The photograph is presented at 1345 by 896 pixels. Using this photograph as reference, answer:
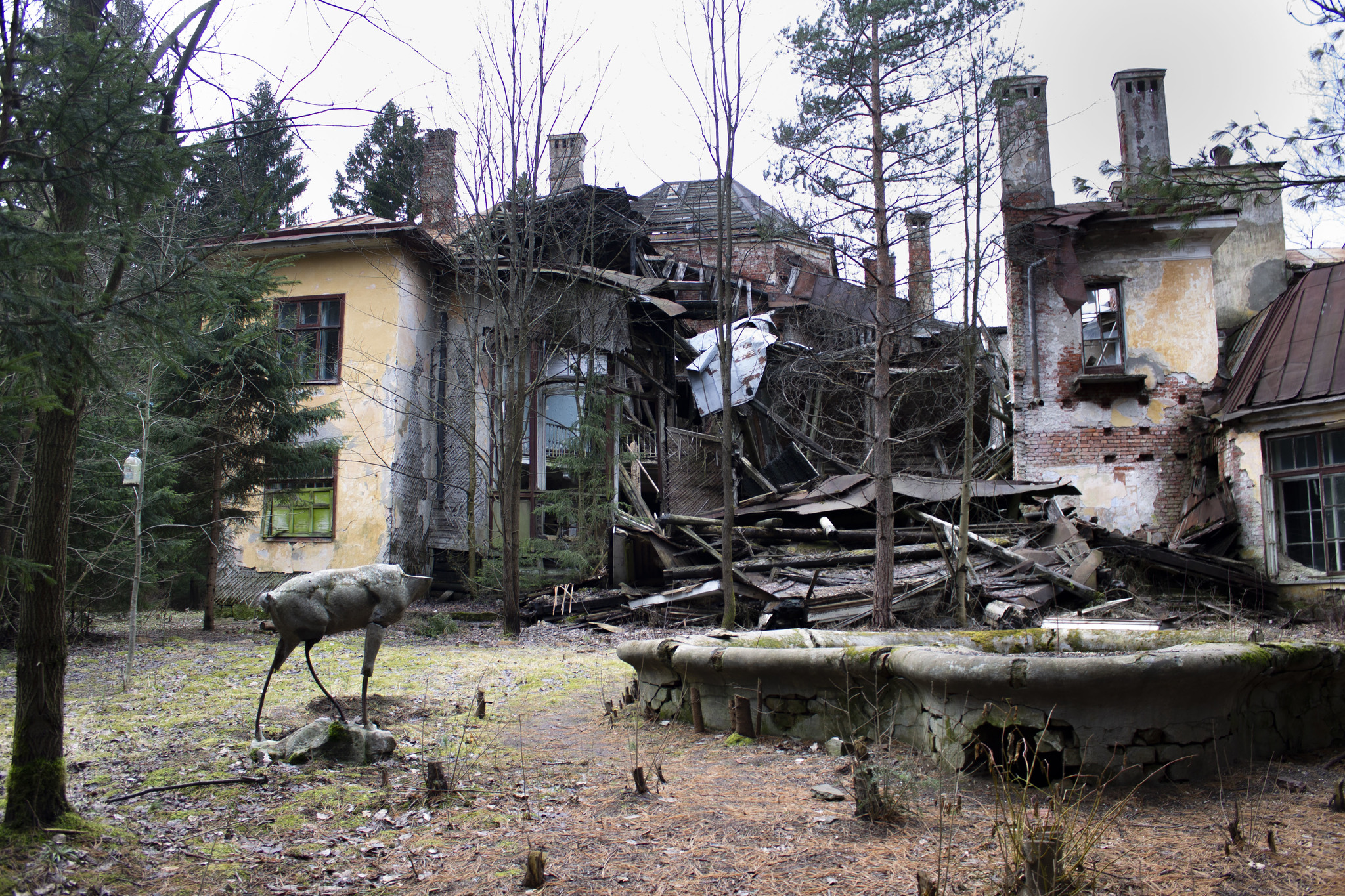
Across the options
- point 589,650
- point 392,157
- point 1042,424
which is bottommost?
point 589,650

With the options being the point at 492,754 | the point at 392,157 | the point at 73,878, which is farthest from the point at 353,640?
the point at 392,157

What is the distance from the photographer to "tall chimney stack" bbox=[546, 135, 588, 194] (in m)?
15.9

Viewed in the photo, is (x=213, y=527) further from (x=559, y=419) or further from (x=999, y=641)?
(x=999, y=641)

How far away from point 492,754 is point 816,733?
206 cm

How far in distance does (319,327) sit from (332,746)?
44.8 feet

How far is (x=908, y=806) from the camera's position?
4090mm

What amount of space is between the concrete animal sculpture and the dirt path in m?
0.69

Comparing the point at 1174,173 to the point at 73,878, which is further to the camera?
the point at 1174,173

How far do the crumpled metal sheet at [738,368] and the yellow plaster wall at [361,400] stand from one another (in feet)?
20.7

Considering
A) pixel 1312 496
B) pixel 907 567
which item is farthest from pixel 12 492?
pixel 1312 496

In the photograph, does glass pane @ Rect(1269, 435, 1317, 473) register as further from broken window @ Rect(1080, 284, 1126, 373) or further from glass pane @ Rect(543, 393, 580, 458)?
glass pane @ Rect(543, 393, 580, 458)

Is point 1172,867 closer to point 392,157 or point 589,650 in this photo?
point 589,650

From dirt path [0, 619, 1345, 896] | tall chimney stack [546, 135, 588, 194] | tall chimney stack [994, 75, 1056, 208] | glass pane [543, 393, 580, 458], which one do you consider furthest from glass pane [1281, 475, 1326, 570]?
tall chimney stack [546, 135, 588, 194]

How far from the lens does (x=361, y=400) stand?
16734 mm
